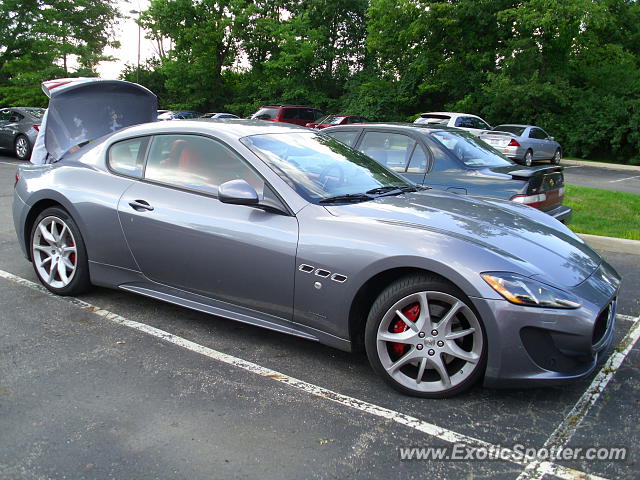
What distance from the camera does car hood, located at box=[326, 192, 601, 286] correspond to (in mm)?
3088

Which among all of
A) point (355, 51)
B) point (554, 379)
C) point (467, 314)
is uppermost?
point (355, 51)

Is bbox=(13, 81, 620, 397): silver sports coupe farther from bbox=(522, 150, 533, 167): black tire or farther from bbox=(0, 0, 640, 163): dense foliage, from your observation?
bbox=(0, 0, 640, 163): dense foliage

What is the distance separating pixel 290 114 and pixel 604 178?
12.3 metres

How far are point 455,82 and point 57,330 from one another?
27.6 metres

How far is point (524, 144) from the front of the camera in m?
19.6

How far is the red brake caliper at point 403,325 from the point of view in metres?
3.10

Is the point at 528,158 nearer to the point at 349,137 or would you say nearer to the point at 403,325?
the point at 349,137

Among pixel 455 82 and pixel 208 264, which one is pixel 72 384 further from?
pixel 455 82

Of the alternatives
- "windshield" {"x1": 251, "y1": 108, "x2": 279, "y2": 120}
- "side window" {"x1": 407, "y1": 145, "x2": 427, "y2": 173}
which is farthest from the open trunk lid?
"windshield" {"x1": 251, "y1": 108, "x2": 279, "y2": 120}

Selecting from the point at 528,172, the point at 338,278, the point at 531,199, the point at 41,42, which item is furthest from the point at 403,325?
the point at 41,42

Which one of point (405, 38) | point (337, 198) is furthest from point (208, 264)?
point (405, 38)

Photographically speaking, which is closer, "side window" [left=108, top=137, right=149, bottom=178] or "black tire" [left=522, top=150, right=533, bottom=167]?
"side window" [left=108, top=137, right=149, bottom=178]

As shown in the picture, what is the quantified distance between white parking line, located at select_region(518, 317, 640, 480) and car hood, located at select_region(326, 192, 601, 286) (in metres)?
0.64

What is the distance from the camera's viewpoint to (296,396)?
123 inches
